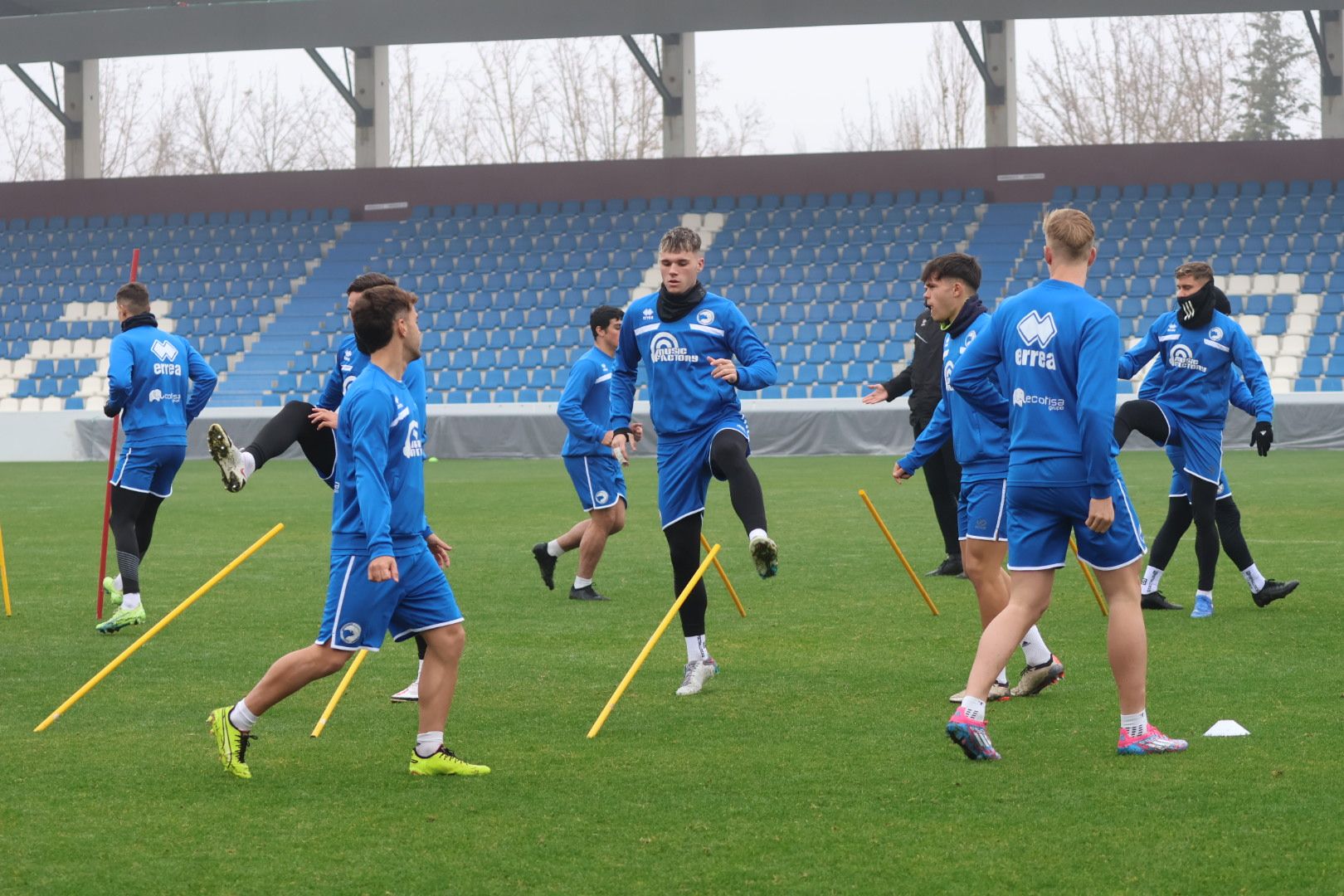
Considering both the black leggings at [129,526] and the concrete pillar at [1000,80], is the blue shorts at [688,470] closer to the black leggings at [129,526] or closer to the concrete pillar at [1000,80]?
the black leggings at [129,526]

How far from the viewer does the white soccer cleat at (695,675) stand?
22.1 ft

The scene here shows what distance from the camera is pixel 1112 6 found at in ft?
88.9

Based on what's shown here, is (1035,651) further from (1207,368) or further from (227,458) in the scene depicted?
(227,458)

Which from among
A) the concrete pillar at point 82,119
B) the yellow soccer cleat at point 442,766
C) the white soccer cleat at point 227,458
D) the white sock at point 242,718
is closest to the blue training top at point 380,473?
the white sock at point 242,718

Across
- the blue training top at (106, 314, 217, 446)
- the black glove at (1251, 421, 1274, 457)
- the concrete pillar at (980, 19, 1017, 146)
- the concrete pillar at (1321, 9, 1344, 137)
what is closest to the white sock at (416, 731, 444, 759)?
the blue training top at (106, 314, 217, 446)

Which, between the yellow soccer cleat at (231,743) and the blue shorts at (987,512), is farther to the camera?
the blue shorts at (987,512)

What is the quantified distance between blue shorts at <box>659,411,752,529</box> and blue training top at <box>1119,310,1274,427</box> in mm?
2895

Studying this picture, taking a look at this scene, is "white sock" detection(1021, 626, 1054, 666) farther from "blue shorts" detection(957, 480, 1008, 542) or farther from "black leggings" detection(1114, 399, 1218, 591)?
"black leggings" detection(1114, 399, 1218, 591)

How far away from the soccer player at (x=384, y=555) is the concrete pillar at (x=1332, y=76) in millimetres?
30122

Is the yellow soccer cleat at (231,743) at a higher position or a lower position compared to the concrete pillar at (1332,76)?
lower

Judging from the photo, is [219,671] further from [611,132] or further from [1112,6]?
[611,132]

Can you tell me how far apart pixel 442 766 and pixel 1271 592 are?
5574 millimetres

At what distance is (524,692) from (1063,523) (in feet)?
8.53

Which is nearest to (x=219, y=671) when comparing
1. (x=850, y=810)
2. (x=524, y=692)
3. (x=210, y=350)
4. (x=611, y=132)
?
(x=524, y=692)
